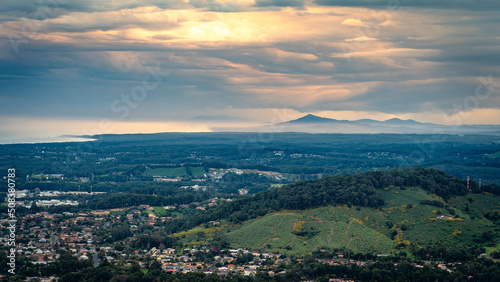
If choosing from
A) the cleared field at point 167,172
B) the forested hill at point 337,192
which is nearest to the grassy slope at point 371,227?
the forested hill at point 337,192

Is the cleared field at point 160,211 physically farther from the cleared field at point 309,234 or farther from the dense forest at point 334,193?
the cleared field at point 309,234

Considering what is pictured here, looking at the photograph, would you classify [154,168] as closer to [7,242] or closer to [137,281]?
[7,242]

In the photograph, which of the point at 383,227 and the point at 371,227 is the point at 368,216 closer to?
the point at 371,227

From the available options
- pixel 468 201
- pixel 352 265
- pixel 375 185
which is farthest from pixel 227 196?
pixel 352 265

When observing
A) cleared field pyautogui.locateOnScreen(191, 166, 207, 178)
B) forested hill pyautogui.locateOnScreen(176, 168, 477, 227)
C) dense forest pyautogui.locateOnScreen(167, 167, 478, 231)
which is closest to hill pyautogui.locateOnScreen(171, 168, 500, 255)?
forested hill pyautogui.locateOnScreen(176, 168, 477, 227)

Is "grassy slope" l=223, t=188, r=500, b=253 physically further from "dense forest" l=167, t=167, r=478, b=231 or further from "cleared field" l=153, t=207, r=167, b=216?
"cleared field" l=153, t=207, r=167, b=216


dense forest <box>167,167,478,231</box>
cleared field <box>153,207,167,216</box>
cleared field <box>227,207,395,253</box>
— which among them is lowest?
cleared field <box>153,207,167,216</box>
